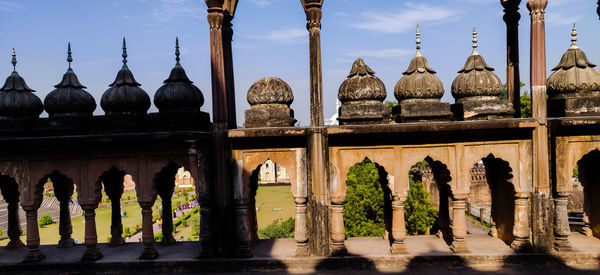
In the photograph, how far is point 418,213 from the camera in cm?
2259

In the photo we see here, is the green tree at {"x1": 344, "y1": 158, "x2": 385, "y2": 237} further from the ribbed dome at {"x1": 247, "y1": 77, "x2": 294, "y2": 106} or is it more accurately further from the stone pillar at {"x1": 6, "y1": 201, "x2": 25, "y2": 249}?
the stone pillar at {"x1": 6, "y1": 201, "x2": 25, "y2": 249}

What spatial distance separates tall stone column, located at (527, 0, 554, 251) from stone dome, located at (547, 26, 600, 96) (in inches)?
32.4

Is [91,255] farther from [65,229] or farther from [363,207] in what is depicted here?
[363,207]

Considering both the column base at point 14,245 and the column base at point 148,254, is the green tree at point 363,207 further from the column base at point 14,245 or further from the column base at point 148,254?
the column base at point 14,245

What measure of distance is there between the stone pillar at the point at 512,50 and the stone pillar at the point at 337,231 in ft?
14.6

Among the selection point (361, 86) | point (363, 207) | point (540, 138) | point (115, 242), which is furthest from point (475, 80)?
point (363, 207)

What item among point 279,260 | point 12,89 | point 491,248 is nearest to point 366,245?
point 279,260

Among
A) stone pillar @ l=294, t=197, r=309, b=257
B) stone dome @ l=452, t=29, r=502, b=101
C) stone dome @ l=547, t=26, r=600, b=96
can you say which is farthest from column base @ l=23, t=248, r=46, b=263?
stone dome @ l=547, t=26, r=600, b=96

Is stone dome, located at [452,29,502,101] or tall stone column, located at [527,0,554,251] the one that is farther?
stone dome, located at [452,29,502,101]

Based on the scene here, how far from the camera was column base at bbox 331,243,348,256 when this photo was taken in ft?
25.3

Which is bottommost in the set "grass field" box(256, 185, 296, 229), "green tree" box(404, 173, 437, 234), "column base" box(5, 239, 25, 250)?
"grass field" box(256, 185, 296, 229)

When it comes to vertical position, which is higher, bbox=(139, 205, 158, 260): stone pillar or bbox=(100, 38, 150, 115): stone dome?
bbox=(100, 38, 150, 115): stone dome

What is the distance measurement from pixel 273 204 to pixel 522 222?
4388cm

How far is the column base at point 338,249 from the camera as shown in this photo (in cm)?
772
